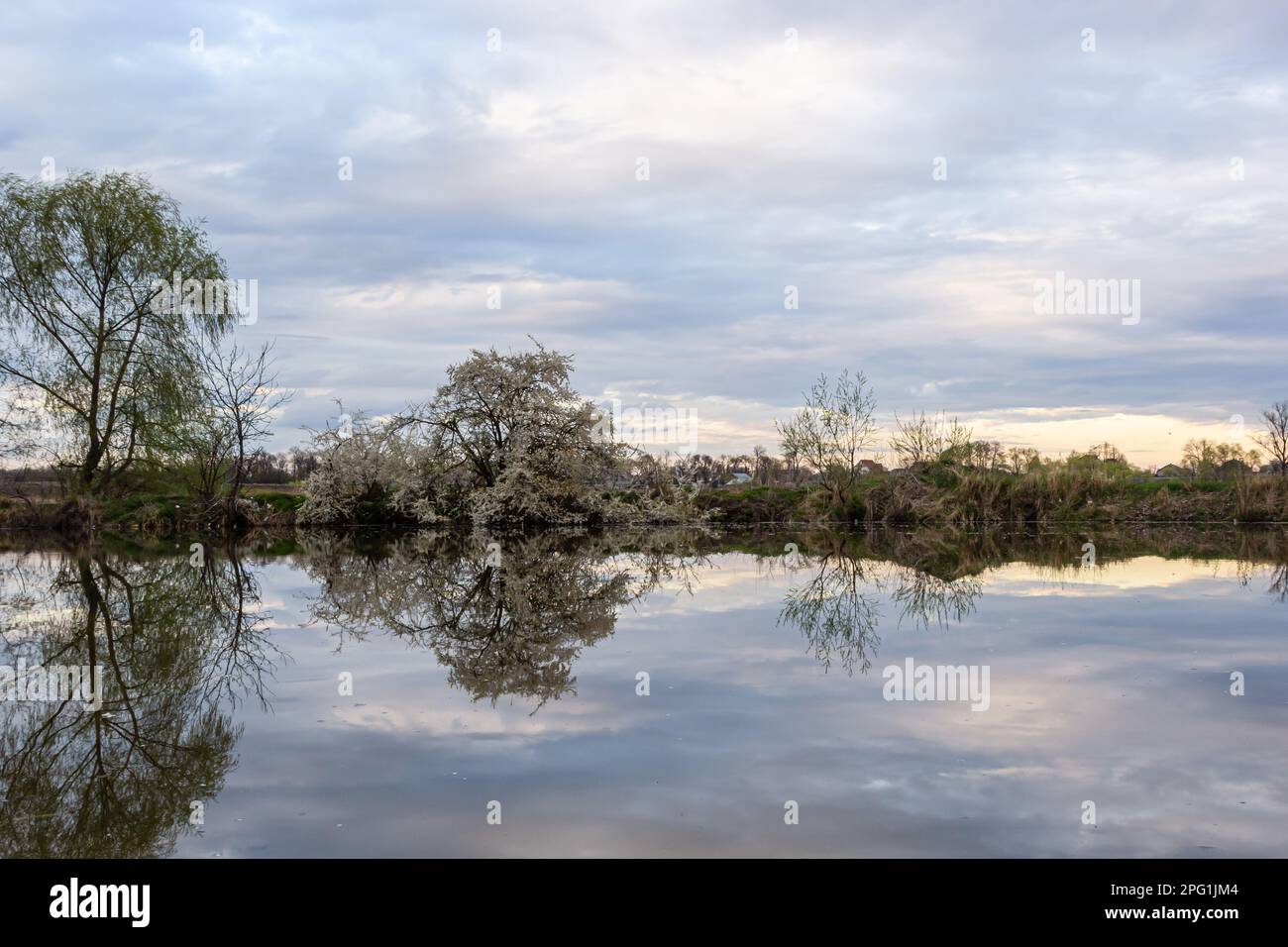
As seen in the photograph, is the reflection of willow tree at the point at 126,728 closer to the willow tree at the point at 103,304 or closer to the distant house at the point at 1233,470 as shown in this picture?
the willow tree at the point at 103,304

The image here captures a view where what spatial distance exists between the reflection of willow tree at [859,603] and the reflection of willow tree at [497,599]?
6.66 feet

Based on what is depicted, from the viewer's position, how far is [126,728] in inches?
233

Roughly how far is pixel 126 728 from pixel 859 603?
800cm

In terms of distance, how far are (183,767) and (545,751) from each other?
191cm

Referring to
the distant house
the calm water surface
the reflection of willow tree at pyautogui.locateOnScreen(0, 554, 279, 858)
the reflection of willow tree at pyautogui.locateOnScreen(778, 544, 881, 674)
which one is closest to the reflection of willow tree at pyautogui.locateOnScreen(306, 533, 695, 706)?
the calm water surface

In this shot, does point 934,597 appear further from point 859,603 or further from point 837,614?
point 837,614

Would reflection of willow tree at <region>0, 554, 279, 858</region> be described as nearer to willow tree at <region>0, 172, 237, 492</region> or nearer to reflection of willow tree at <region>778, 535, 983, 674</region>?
reflection of willow tree at <region>778, 535, 983, 674</region>

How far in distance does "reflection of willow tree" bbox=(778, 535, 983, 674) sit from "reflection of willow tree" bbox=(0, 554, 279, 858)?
4.72 meters

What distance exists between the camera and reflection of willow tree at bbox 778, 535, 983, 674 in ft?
A: 28.6

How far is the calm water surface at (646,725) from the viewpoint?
4.13 metres

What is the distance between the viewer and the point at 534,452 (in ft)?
91.5
